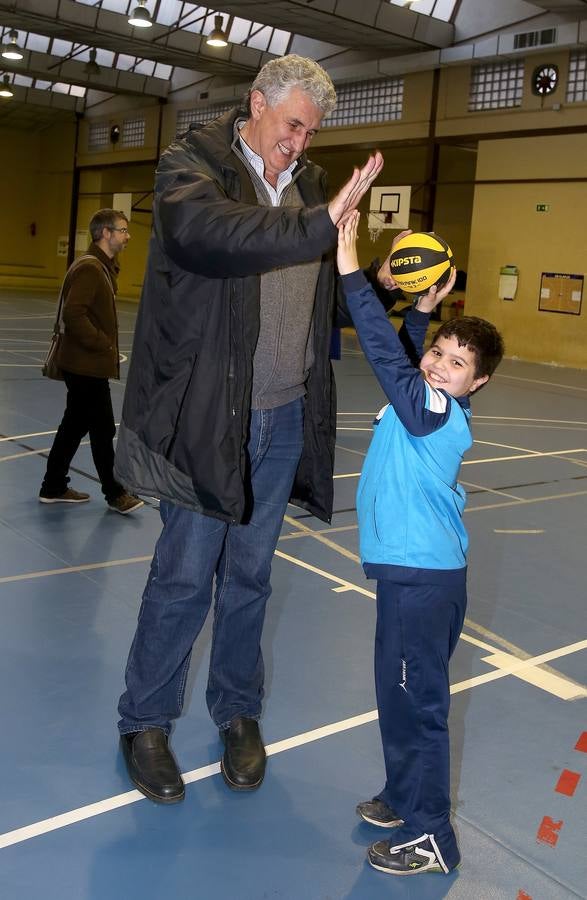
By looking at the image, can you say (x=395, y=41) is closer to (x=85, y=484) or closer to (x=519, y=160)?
(x=519, y=160)

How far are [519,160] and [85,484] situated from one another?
48.9 ft

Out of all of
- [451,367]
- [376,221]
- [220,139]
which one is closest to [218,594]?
[451,367]

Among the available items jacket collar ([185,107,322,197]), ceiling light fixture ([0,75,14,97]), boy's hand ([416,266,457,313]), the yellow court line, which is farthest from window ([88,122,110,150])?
boy's hand ([416,266,457,313])

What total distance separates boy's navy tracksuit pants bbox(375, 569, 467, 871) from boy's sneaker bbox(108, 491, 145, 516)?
11.8 feet

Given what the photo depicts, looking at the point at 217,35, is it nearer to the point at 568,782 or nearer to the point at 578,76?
the point at 578,76

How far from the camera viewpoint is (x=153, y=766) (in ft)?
8.82

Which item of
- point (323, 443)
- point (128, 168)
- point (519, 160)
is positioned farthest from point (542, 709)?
point (128, 168)

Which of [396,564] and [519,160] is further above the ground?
[519,160]

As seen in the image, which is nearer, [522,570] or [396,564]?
[396,564]

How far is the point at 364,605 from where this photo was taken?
14.6ft

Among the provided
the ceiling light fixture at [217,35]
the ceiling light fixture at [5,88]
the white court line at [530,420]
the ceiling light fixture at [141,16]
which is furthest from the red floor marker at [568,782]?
the ceiling light fixture at [5,88]

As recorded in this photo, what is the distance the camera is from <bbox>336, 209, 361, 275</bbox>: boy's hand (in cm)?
227

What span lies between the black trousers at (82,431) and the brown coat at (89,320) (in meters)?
0.11

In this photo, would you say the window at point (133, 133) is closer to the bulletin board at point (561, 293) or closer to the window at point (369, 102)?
the window at point (369, 102)
